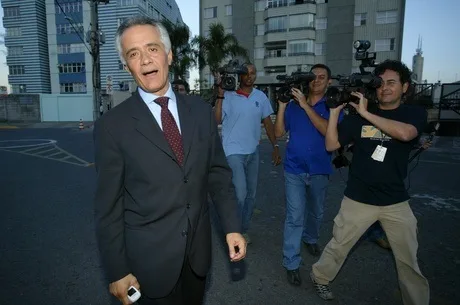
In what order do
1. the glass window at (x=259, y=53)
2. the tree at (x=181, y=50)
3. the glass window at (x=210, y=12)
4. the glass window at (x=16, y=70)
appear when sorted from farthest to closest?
the glass window at (x=16, y=70)
the glass window at (x=210, y=12)
the glass window at (x=259, y=53)
the tree at (x=181, y=50)

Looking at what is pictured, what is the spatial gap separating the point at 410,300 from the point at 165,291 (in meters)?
2.00

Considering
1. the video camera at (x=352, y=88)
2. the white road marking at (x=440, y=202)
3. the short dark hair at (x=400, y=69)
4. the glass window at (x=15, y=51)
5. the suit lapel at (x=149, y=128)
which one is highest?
the glass window at (x=15, y=51)

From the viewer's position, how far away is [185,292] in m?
1.81

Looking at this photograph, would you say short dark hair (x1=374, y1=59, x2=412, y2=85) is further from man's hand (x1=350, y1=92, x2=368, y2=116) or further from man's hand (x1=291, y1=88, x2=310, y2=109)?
man's hand (x1=291, y1=88, x2=310, y2=109)

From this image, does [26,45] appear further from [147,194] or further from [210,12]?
[147,194]

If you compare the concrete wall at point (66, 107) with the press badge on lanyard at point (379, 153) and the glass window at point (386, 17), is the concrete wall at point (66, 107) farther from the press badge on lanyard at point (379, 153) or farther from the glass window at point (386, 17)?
the press badge on lanyard at point (379, 153)

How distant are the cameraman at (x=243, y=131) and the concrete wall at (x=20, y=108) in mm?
32673

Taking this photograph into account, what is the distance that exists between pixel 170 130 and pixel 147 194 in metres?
0.36

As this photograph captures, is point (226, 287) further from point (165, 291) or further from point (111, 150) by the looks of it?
point (111, 150)

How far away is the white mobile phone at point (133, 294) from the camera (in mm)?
1556

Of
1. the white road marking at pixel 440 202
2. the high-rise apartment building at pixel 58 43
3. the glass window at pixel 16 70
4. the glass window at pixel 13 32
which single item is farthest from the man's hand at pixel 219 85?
the glass window at pixel 13 32

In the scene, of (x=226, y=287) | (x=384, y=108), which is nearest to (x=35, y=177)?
(x=226, y=287)

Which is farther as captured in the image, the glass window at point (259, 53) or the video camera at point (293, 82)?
the glass window at point (259, 53)

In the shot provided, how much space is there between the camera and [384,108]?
2.66 metres
